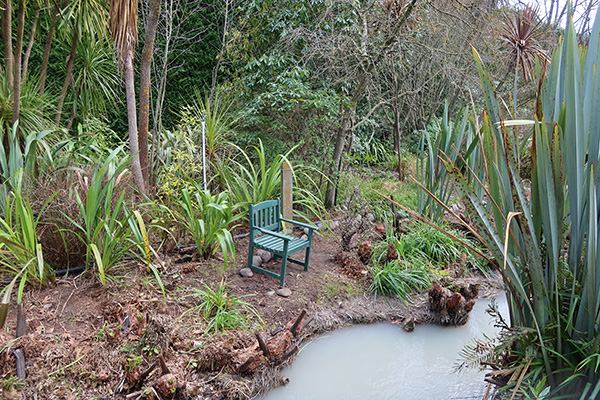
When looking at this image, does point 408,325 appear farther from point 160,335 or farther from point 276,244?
point 160,335

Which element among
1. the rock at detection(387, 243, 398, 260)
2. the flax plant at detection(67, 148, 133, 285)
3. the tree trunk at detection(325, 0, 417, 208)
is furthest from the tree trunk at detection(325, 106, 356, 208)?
the flax plant at detection(67, 148, 133, 285)

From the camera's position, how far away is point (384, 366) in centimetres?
266

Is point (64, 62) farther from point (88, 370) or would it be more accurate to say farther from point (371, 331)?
point (371, 331)

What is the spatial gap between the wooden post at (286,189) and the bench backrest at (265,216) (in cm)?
34

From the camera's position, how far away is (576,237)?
4.95 feet

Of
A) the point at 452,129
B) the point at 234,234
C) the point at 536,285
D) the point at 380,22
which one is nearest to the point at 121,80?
the point at 234,234

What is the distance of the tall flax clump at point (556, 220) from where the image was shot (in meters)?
1.40

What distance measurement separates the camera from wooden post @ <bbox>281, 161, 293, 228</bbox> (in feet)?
12.7

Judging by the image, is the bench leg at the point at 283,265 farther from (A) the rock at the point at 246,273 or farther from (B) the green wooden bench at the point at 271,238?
(A) the rock at the point at 246,273

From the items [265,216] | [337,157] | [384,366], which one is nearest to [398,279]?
[384,366]

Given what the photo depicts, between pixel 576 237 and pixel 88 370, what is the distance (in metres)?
2.32

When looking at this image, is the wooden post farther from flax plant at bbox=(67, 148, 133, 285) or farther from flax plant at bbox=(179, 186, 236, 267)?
flax plant at bbox=(67, 148, 133, 285)

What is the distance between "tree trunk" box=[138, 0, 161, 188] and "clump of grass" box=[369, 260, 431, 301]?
2211 millimetres

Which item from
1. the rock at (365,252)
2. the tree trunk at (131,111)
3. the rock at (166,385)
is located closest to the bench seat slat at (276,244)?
the rock at (365,252)
